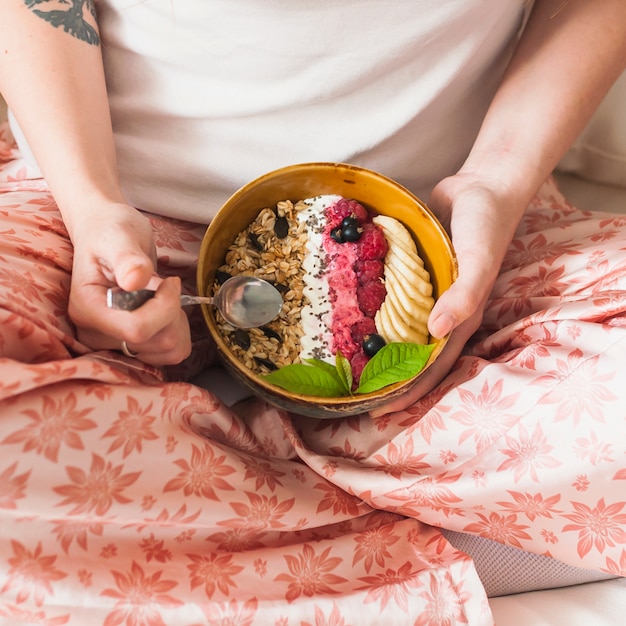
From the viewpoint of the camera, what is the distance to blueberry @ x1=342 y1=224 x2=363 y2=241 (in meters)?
0.95

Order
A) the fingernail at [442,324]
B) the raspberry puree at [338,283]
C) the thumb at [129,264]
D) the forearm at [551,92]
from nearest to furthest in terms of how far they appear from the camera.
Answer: the thumb at [129,264], the fingernail at [442,324], the raspberry puree at [338,283], the forearm at [551,92]

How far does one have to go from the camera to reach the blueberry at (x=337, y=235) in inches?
37.7

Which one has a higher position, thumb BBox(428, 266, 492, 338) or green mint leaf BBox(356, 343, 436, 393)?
thumb BBox(428, 266, 492, 338)

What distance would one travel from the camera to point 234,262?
3.20 ft

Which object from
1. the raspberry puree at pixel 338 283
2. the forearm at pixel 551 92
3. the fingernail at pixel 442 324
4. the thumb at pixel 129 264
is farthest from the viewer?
the forearm at pixel 551 92

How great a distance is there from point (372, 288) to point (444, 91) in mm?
345

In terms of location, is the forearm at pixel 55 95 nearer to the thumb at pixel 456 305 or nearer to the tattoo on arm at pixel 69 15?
the tattoo on arm at pixel 69 15

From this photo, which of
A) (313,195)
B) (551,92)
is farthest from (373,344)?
(551,92)

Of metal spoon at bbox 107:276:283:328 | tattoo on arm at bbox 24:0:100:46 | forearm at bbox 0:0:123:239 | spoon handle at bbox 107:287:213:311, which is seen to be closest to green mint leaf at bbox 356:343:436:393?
metal spoon at bbox 107:276:283:328

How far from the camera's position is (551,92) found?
1.04 metres

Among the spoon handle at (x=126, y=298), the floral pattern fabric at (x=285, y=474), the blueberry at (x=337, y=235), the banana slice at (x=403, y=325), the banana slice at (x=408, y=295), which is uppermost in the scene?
the blueberry at (x=337, y=235)

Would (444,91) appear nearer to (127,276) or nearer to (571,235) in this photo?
(571,235)

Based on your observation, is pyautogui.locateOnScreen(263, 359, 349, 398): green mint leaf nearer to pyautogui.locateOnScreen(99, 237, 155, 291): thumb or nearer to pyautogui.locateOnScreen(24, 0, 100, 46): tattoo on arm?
pyautogui.locateOnScreen(99, 237, 155, 291): thumb

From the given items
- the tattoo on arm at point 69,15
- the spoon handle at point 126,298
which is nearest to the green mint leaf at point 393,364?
the spoon handle at point 126,298
